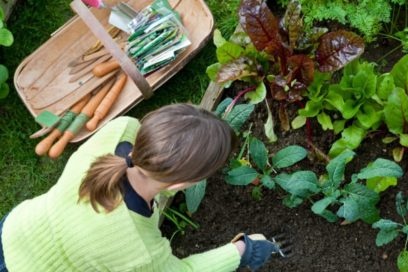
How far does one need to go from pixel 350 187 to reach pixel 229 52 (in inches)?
26.2

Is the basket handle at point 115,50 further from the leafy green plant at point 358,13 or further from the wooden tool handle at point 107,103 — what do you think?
the leafy green plant at point 358,13

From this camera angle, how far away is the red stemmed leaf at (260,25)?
7.81 feet

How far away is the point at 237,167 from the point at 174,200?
375mm

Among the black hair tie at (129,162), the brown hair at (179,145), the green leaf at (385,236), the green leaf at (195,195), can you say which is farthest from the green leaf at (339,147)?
the black hair tie at (129,162)

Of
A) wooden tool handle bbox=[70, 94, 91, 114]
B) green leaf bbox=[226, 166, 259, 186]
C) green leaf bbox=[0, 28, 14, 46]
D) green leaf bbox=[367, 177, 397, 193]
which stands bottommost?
green leaf bbox=[367, 177, 397, 193]

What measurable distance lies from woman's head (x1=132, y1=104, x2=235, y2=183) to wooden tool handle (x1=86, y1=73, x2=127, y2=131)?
1.08 metres

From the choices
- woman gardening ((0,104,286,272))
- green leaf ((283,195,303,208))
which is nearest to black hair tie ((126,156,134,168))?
woman gardening ((0,104,286,272))

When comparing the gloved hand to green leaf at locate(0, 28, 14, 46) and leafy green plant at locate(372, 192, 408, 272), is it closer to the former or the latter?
leafy green plant at locate(372, 192, 408, 272)

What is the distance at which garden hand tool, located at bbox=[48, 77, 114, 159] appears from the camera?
9.05 ft

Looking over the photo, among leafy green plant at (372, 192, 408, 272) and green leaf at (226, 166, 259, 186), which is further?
green leaf at (226, 166, 259, 186)

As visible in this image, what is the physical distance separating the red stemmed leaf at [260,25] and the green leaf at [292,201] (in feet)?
1.71

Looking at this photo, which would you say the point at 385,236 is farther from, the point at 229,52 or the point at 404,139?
the point at 229,52

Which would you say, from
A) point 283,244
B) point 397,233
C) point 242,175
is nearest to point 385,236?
point 397,233

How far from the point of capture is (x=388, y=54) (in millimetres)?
2664
